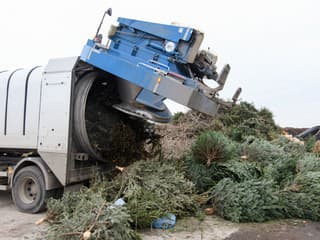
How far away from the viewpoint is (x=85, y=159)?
5410 mm

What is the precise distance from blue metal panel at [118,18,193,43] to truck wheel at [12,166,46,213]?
3.09 meters

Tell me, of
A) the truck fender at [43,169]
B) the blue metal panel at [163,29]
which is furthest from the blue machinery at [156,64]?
the truck fender at [43,169]

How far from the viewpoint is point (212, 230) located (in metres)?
4.36

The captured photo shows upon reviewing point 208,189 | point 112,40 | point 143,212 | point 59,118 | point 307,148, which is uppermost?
point 112,40

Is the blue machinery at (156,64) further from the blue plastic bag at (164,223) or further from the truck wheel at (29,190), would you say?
the truck wheel at (29,190)

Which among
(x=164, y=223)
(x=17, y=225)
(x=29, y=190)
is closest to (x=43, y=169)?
(x=29, y=190)

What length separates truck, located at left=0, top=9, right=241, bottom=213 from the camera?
486cm

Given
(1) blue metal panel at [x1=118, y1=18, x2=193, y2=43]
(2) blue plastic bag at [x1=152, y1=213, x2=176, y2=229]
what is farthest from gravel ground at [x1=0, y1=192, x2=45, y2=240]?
(1) blue metal panel at [x1=118, y1=18, x2=193, y2=43]

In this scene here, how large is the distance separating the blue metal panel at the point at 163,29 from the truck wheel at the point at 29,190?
3.09 metres

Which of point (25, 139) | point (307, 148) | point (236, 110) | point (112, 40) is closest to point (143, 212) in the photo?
point (25, 139)

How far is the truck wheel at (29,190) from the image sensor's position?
17.2 feet

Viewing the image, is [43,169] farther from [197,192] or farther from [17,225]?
[197,192]

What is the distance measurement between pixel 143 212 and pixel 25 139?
8.75 feet

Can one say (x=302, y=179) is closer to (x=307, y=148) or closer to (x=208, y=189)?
(x=208, y=189)
